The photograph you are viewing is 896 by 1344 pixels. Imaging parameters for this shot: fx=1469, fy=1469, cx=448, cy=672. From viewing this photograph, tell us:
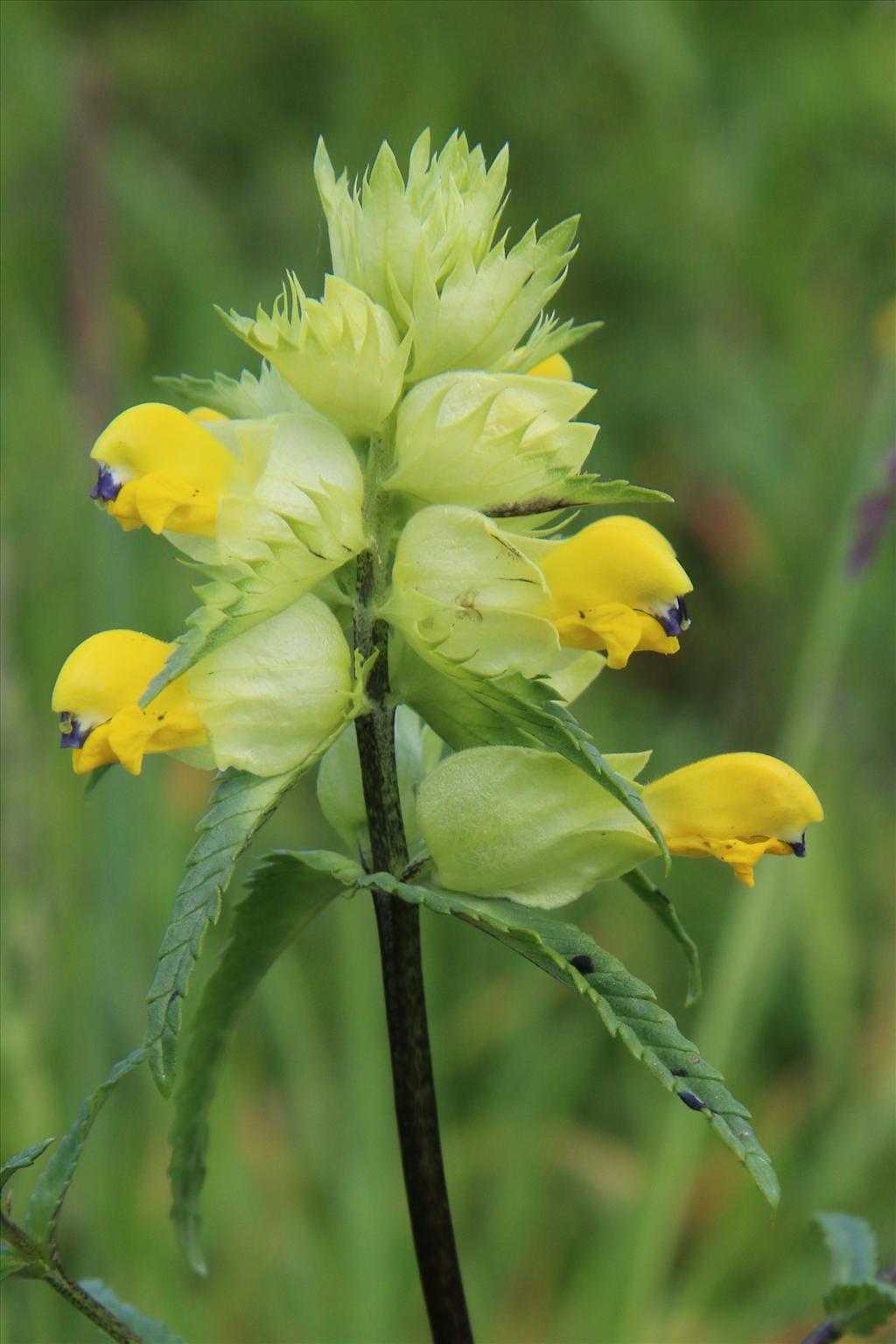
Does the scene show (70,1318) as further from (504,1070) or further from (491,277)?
(491,277)

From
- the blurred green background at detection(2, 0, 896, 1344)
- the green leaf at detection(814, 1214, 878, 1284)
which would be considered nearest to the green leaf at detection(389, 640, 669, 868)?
the green leaf at detection(814, 1214, 878, 1284)

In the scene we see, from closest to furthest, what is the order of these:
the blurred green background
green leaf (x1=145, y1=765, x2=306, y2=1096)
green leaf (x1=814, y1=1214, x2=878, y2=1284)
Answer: green leaf (x1=145, y1=765, x2=306, y2=1096) < green leaf (x1=814, y1=1214, x2=878, y2=1284) < the blurred green background

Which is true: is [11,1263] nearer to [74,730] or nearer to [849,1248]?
[74,730]

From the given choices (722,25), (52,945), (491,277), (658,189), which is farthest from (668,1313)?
(722,25)

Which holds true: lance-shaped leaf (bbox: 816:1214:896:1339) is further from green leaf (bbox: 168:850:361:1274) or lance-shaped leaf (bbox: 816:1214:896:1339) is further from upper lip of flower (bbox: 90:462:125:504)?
upper lip of flower (bbox: 90:462:125:504)

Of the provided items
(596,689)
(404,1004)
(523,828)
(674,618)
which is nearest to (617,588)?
(674,618)

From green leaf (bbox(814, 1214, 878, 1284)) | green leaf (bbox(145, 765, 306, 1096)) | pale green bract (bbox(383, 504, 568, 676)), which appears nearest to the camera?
green leaf (bbox(145, 765, 306, 1096))
